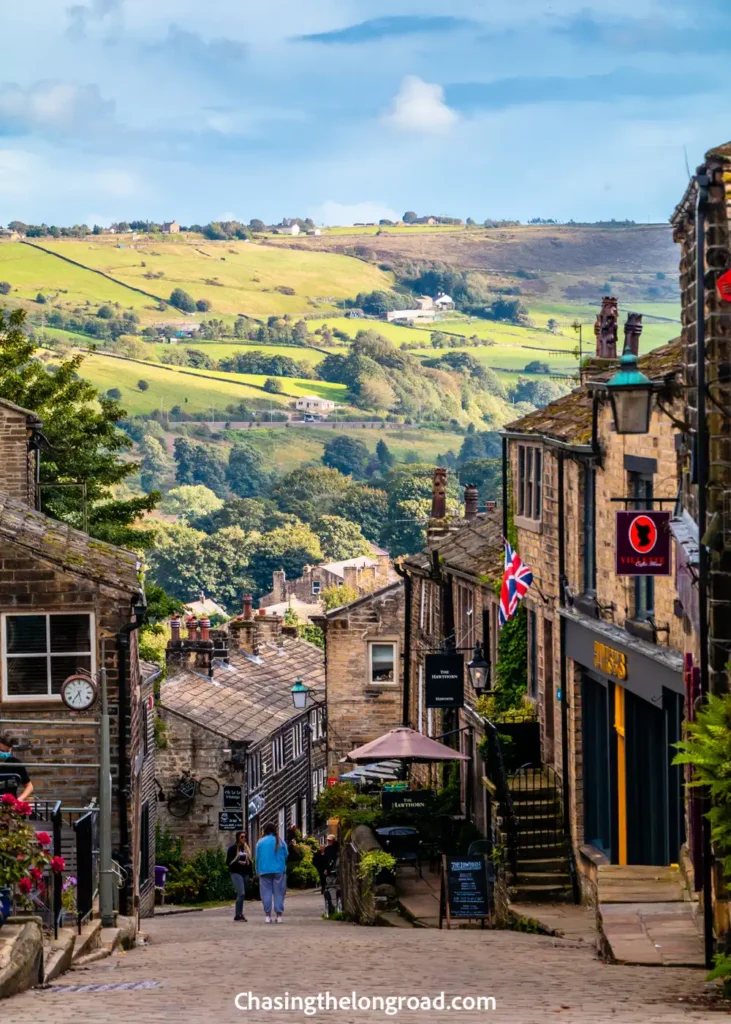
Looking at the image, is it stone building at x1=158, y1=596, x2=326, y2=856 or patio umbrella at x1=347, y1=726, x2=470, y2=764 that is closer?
patio umbrella at x1=347, y1=726, x2=470, y2=764

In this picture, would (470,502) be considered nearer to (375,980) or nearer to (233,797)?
(233,797)

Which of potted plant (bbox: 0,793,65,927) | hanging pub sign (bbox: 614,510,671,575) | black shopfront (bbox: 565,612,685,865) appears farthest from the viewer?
black shopfront (bbox: 565,612,685,865)

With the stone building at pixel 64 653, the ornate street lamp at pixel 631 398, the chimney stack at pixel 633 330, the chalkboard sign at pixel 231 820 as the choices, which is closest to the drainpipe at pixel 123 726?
the stone building at pixel 64 653

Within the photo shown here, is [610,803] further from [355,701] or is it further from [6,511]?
[355,701]

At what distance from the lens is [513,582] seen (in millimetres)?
26844

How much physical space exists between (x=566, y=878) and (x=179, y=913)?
17546 millimetres

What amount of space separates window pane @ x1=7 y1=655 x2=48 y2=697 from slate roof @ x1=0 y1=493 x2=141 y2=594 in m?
1.47

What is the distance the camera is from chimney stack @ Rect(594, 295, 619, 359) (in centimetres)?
2608

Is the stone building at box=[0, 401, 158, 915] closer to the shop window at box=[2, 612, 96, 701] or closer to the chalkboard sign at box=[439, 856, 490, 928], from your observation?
the shop window at box=[2, 612, 96, 701]

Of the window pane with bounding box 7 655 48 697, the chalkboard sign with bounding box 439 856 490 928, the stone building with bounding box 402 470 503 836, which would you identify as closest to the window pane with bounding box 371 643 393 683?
the stone building with bounding box 402 470 503 836

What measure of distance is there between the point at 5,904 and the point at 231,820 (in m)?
34.0

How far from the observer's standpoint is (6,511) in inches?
1077

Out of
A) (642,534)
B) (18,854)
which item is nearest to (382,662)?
(642,534)

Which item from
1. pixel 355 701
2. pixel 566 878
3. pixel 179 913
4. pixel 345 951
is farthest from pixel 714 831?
pixel 355 701
